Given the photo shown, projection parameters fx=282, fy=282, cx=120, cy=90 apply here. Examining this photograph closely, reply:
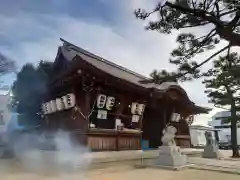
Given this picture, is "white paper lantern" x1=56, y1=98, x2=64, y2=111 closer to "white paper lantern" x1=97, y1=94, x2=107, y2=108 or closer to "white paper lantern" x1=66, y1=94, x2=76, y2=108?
"white paper lantern" x1=66, y1=94, x2=76, y2=108

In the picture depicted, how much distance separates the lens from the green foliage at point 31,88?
10.9m

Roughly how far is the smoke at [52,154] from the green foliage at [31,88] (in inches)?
55.2

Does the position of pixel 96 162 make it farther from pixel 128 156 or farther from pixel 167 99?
pixel 167 99

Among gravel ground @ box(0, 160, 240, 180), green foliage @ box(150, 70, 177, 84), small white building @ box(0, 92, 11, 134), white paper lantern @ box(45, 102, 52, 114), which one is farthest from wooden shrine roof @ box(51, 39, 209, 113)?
green foliage @ box(150, 70, 177, 84)

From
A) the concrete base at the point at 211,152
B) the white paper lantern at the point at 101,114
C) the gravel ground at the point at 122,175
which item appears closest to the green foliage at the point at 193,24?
the gravel ground at the point at 122,175

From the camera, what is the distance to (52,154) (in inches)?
350

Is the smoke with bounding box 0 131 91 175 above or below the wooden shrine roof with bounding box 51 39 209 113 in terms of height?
below

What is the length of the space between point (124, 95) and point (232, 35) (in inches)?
285

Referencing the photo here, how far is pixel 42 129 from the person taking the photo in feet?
39.3

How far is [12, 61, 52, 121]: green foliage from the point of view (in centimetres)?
1087

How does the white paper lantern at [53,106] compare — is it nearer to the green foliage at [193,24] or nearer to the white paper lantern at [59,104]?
the white paper lantern at [59,104]

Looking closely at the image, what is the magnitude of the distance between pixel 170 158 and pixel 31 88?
636 cm

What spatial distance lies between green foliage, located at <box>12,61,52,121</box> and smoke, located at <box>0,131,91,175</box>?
1401 mm

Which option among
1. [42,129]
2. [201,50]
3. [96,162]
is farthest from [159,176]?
[42,129]
